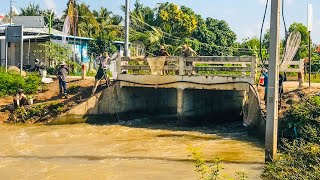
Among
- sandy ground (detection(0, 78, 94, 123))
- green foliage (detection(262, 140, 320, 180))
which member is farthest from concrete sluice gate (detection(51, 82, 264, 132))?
green foliage (detection(262, 140, 320, 180))

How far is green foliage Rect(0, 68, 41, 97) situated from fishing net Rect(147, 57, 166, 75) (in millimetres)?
5603

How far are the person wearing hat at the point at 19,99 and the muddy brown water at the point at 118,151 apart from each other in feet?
4.10

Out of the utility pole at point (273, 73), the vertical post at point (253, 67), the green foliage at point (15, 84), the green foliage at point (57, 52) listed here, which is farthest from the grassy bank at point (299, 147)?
the green foliage at point (57, 52)

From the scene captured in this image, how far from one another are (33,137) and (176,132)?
492cm

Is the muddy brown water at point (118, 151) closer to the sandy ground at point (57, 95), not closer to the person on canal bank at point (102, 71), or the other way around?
the sandy ground at point (57, 95)

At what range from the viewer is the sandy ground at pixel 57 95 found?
19.2 m

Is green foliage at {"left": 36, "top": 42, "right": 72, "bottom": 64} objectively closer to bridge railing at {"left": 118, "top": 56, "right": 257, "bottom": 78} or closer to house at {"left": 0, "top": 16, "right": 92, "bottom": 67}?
house at {"left": 0, "top": 16, "right": 92, "bottom": 67}

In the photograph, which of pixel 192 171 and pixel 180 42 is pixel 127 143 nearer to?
pixel 192 171

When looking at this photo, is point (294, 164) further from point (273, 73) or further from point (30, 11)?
point (30, 11)

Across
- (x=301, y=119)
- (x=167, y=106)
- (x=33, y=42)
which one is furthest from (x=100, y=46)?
(x=301, y=119)

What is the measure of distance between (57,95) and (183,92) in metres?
5.55

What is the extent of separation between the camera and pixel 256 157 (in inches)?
494

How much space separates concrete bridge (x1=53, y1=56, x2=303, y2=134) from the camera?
1697cm

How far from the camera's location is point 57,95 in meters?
20.6
